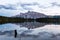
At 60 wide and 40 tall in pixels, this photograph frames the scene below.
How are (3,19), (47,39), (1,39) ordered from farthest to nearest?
1. (3,19)
2. (47,39)
3. (1,39)

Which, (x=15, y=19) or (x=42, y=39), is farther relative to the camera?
(x=15, y=19)

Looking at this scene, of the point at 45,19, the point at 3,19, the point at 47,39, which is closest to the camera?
the point at 47,39

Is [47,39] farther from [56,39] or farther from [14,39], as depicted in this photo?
[14,39]

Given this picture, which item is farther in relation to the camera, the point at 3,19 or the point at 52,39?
the point at 3,19

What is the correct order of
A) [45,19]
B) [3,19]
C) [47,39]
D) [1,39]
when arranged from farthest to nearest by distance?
[45,19] → [3,19] → [47,39] → [1,39]

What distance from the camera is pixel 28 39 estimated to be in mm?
17609

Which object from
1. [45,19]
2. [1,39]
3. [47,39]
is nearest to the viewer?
[1,39]

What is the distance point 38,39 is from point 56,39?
180cm

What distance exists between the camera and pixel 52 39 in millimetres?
17781

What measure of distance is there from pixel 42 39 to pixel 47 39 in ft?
1.77

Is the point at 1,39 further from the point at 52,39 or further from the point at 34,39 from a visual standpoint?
the point at 52,39

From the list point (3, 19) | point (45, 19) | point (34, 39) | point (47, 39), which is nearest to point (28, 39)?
point (34, 39)

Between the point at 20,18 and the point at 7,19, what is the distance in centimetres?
396

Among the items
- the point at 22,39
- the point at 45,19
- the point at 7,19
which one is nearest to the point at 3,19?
the point at 7,19
